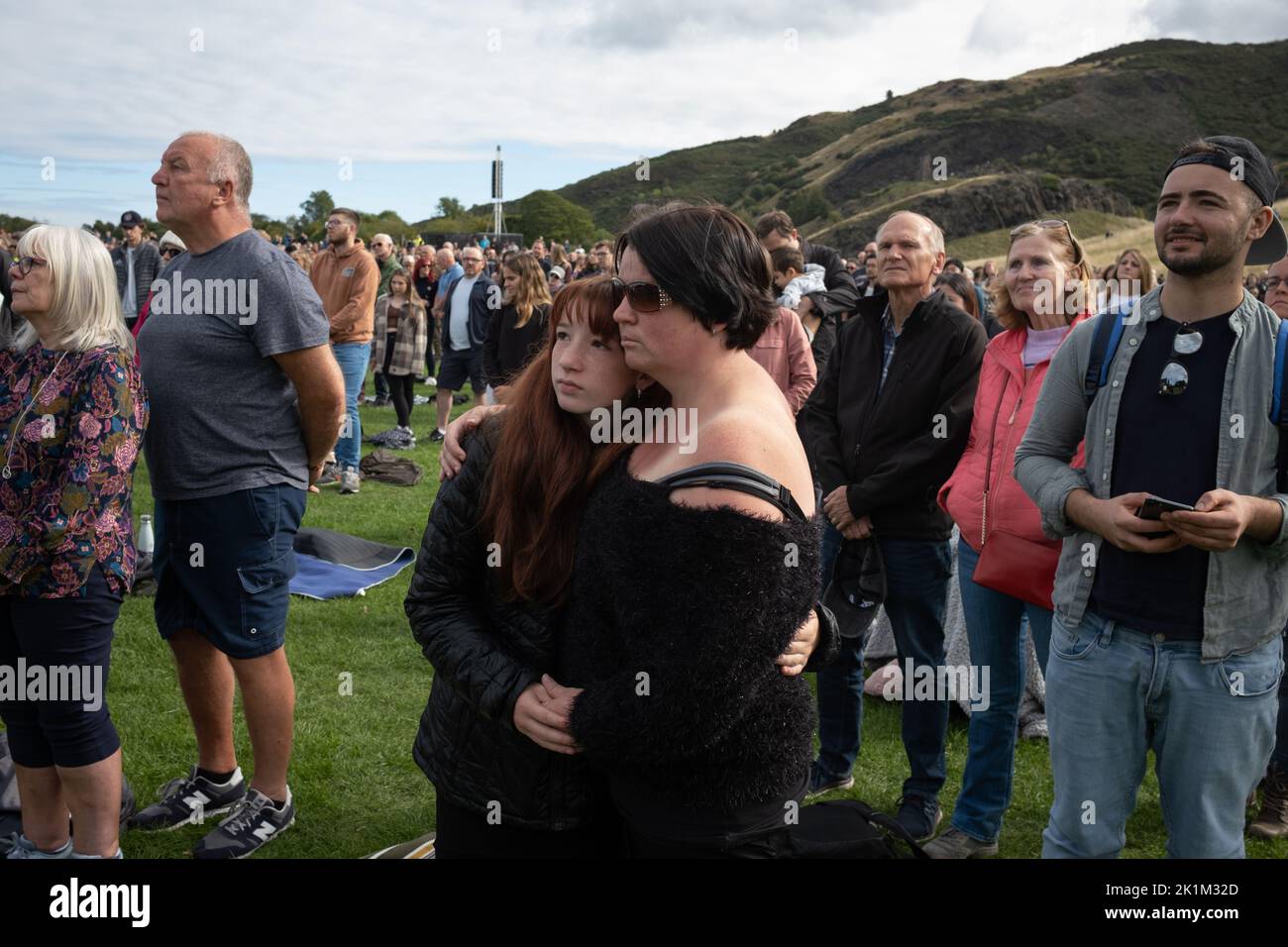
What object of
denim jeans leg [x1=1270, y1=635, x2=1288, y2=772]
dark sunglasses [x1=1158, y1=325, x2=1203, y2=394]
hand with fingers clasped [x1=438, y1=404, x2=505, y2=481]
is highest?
dark sunglasses [x1=1158, y1=325, x2=1203, y2=394]

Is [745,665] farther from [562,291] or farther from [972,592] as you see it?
[972,592]

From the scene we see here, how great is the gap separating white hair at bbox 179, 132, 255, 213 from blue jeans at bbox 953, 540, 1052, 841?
2970 millimetres

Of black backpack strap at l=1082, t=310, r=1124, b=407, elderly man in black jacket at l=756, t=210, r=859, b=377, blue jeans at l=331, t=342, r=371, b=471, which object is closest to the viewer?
black backpack strap at l=1082, t=310, r=1124, b=407

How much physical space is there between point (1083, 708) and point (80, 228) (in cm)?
334

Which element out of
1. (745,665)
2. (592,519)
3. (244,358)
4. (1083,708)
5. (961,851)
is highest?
(244,358)

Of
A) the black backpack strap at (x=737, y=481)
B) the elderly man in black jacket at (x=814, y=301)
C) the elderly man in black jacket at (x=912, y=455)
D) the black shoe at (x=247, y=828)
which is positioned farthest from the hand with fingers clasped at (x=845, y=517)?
the black shoe at (x=247, y=828)

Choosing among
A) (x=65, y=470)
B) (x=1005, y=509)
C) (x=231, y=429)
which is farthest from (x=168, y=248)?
(x=1005, y=509)

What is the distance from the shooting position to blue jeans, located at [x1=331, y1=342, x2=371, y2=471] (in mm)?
9273

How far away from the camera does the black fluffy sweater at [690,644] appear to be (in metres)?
1.73

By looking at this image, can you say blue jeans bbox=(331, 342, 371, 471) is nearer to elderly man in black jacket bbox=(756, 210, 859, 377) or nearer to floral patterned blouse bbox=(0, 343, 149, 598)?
elderly man in black jacket bbox=(756, 210, 859, 377)

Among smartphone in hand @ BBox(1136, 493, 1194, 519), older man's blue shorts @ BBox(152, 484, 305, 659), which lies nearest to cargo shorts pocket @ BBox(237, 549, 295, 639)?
older man's blue shorts @ BBox(152, 484, 305, 659)

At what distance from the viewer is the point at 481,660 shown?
206 centimetres
